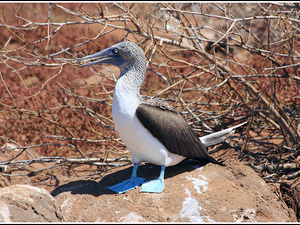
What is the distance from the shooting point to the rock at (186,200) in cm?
328

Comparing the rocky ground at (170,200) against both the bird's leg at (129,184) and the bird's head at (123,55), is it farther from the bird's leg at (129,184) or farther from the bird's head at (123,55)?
the bird's head at (123,55)

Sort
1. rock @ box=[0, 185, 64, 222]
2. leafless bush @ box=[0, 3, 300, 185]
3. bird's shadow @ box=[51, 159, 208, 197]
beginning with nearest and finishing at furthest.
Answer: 1. rock @ box=[0, 185, 64, 222]
2. bird's shadow @ box=[51, 159, 208, 197]
3. leafless bush @ box=[0, 3, 300, 185]

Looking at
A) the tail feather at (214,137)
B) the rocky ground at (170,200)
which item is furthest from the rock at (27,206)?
the tail feather at (214,137)

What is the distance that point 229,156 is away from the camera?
476 cm

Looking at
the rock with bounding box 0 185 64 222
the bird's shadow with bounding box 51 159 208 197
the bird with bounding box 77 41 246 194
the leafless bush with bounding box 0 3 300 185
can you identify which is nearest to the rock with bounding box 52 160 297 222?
the bird's shadow with bounding box 51 159 208 197

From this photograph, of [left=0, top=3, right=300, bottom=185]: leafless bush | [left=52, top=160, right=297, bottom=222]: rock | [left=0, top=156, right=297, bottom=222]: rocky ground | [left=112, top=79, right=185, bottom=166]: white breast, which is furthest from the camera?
[left=0, top=3, right=300, bottom=185]: leafless bush

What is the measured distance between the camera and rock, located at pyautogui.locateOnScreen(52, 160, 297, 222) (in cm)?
328

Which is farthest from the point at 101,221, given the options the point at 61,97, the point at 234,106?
the point at 61,97

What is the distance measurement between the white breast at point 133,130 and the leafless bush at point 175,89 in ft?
2.11

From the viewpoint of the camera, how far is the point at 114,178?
406 cm

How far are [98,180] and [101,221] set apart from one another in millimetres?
845

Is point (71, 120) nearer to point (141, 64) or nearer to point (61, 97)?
point (61, 97)

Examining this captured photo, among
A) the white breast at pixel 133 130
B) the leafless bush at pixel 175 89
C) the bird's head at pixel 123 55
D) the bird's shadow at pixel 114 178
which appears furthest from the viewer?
the leafless bush at pixel 175 89

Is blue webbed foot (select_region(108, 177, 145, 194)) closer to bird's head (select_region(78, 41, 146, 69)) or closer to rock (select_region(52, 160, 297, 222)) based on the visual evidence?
rock (select_region(52, 160, 297, 222))
